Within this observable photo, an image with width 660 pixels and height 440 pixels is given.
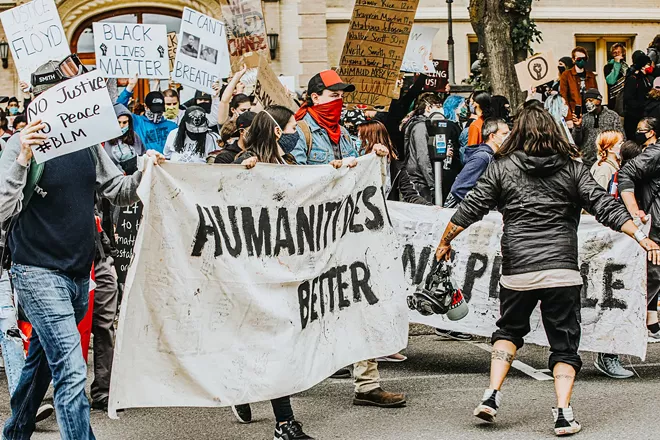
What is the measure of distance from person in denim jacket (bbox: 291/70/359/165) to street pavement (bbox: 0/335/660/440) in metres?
1.60

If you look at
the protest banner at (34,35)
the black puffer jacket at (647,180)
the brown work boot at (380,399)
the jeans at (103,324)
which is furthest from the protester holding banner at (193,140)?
the black puffer jacket at (647,180)

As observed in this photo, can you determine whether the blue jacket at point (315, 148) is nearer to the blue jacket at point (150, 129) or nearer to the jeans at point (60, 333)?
the jeans at point (60, 333)

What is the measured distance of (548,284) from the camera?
6086mm

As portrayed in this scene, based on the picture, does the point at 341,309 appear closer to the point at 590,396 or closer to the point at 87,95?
the point at 590,396

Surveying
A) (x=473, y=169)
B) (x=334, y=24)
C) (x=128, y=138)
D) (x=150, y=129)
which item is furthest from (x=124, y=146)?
(x=334, y=24)

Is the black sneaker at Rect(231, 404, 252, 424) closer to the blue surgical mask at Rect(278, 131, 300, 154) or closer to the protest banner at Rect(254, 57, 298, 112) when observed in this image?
the blue surgical mask at Rect(278, 131, 300, 154)

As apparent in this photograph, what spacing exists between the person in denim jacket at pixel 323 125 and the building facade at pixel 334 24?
12444 millimetres

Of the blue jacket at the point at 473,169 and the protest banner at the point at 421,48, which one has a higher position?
the protest banner at the point at 421,48

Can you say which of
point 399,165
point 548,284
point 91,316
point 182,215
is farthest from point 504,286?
point 399,165

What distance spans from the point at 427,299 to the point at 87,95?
304 cm

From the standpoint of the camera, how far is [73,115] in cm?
497

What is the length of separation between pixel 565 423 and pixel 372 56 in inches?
177

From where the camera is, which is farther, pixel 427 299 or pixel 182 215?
pixel 427 299

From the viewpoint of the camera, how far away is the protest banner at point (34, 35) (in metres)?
9.09
